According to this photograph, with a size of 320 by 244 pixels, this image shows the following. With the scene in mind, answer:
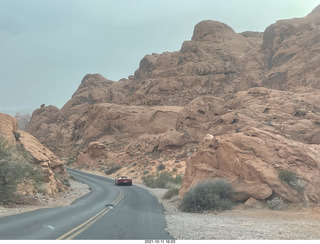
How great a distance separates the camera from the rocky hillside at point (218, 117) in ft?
48.5

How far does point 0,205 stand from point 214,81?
229 feet

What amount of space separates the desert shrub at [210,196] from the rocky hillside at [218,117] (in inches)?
28.4

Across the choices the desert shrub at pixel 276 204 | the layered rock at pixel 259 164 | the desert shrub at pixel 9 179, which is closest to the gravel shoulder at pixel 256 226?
Answer: the desert shrub at pixel 276 204

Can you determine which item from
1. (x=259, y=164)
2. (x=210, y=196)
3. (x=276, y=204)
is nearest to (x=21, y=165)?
(x=210, y=196)

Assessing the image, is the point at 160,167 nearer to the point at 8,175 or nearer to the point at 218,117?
the point at 218,117

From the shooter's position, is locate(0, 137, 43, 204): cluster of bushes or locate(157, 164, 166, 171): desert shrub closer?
locate(0, 137, 43, 204): cluster of bushes

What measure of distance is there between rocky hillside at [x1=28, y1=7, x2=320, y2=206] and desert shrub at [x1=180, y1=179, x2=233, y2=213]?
2.37 feet

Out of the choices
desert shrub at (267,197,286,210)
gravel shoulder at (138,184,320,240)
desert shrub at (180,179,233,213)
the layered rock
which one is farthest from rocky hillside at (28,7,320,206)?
gravel shoulder at (138,184,320,240)

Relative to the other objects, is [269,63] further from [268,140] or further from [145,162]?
[268,140]

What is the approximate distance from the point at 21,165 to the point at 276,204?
42.2ft

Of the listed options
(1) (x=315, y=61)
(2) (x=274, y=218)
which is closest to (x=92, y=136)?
(1) (x=315, y=61)

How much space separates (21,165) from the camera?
49.0 ft

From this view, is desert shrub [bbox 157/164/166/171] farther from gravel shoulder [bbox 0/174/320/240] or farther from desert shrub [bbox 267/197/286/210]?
desert shrub [bbox 267/197/286/210]

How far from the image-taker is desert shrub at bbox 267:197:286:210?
485 inches
